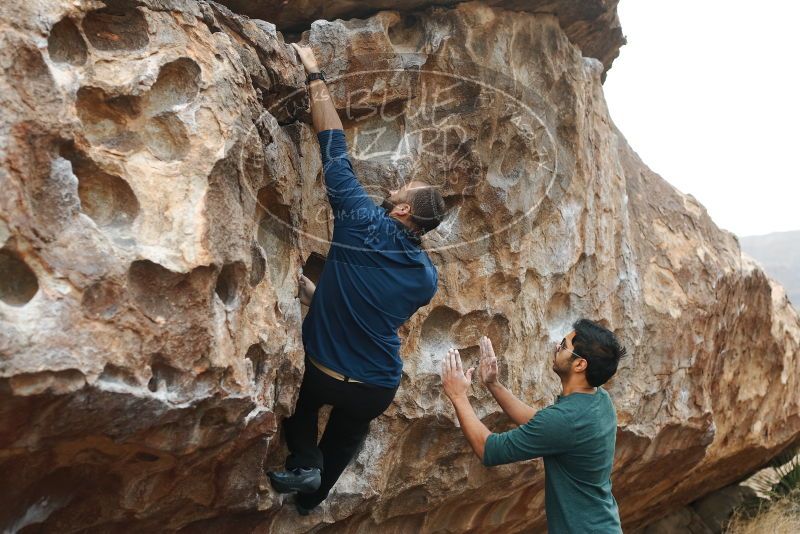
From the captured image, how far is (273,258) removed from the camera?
341cm

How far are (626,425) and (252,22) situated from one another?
10.4ft

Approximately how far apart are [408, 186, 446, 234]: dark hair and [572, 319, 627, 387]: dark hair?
0.69 meters

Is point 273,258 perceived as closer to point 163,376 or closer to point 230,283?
point 230,283

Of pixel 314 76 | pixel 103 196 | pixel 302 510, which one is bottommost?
pixel 302 510

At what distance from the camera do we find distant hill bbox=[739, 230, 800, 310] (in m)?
27.0

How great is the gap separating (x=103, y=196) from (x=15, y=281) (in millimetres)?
415

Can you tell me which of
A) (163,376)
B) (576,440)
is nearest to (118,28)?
(163,376)

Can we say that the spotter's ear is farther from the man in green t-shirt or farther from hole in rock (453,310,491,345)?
hole in rock (453,310,491,345)

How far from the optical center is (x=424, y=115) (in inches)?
166

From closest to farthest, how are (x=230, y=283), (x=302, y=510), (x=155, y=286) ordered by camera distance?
(x=155, y=286) → (x=230, y=283) → (x=302, y=510)

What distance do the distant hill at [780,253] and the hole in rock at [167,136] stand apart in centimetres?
2582

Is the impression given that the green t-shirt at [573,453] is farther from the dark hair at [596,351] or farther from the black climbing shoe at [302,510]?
the black climbing shoe at [302,510]

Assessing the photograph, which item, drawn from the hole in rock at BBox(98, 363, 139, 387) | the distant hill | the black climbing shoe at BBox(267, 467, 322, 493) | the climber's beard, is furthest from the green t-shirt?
the distant hill

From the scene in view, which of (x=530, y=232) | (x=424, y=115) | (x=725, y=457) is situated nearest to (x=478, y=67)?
(x=424, y=115)
